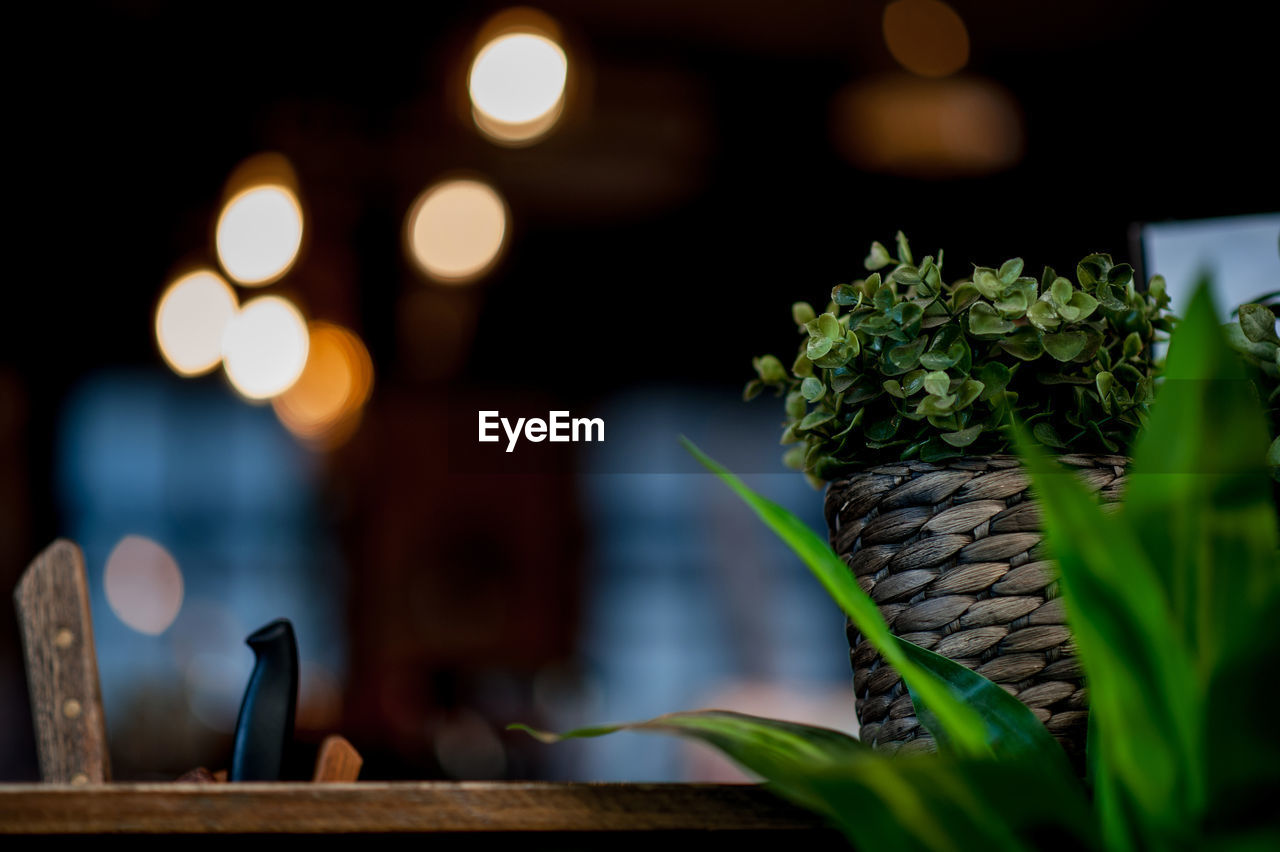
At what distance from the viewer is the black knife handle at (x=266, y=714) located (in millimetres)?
586

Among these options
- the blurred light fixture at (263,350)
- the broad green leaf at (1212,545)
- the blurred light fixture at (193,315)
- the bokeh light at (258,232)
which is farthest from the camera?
the blurred light fixture at (193,315)

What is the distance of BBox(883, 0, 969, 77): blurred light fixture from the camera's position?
3.42 metres

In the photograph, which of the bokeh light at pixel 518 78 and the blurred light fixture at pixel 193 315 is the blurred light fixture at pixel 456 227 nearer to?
the blurred light fixture at pixel 193 315

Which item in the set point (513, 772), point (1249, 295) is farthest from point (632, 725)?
point (513, 772)

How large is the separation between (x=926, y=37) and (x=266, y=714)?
352 centimetres

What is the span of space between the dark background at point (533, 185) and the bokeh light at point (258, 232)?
1.10 m

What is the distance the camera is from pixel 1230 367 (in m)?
0.32

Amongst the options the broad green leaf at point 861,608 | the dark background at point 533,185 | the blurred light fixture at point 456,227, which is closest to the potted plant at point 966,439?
the broad green leaf at point 861,608

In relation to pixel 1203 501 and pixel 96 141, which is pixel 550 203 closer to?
pixel 96 141

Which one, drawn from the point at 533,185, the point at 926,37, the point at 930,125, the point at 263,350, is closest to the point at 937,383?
the point at 263,350

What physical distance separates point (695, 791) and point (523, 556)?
14.3 feet

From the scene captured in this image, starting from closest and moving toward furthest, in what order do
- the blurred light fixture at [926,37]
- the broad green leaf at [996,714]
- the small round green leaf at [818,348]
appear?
the broad green leaf at [996,714] < the small round green leaf at [818,348] < the blurred light fixture at [926,37]

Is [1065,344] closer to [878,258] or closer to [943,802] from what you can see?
[878,258]

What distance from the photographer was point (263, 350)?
9.81 feet
